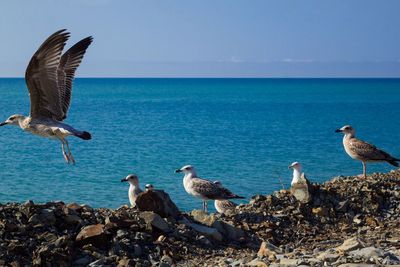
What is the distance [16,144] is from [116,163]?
435 inches

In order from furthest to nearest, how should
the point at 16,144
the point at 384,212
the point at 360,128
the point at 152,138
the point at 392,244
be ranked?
the point at 360,128 → the point at 152,138 → the point at 16,144 → the point at 384,212 → the point at 392,244

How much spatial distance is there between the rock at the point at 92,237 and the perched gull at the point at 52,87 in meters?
2.24

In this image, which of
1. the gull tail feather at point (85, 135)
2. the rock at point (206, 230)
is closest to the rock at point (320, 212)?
the rock at point (206, 230)

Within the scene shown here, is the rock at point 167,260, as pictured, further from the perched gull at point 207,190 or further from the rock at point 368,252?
the perched gull at point 207,190

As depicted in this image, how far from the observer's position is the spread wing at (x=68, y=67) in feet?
40.9

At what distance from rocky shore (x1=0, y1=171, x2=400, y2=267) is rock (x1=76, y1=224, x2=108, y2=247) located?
13 mm

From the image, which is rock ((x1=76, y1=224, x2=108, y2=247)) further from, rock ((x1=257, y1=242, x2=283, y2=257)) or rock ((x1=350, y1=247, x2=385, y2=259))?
rock ((x1=350, y1=247, x2=385, y2=259))

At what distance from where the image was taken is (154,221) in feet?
31.7

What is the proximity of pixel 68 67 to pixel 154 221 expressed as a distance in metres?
4.48

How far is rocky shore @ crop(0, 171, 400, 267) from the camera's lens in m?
8.44

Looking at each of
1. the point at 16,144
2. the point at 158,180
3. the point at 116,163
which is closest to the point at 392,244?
the point at 158,180

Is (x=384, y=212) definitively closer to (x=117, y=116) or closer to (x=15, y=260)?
(x=15, y=260)

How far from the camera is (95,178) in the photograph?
27469 millimetres

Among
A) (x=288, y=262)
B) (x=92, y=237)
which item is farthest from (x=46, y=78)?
(x=288, y=262)
